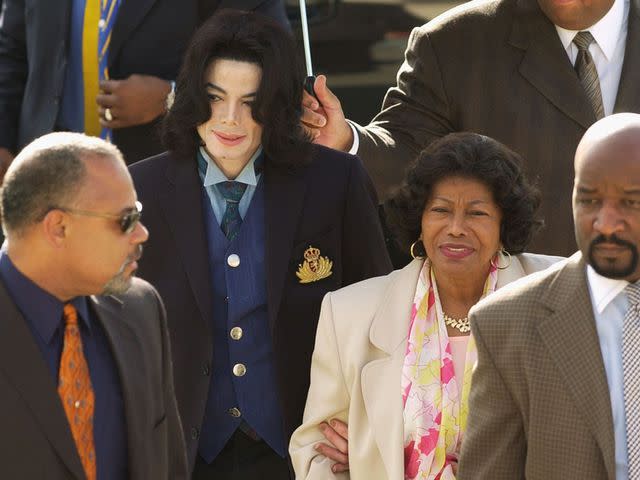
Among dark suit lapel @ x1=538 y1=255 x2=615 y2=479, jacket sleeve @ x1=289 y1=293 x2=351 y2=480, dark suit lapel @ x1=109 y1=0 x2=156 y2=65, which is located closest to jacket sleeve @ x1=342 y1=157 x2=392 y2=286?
jacket sleeve @ x1=289 y1=293 x2=351 y2=480

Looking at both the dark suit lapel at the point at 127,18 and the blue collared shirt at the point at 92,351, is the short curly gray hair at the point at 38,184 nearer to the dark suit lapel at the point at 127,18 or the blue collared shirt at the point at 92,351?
the blue collared shirt at the point at 92,351

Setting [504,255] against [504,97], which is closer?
[504,255]

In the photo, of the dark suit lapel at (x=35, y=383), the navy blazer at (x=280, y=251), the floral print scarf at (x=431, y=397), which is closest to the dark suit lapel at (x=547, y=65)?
the navy blazer at (x=280, y=251)

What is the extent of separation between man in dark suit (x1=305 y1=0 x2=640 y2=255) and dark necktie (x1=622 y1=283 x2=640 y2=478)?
205 centimetres

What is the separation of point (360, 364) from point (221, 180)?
2.33ft

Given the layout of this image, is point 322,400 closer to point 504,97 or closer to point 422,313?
point 422,313

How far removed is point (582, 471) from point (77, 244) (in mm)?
1217

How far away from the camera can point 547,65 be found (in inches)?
214

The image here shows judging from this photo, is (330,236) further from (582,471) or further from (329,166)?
(582,471)

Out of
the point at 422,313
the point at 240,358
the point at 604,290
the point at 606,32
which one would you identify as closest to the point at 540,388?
the point at 604,290

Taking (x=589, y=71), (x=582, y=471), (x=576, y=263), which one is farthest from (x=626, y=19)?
(x=582, y=471)

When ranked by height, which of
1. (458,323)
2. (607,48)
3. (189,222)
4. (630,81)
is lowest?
(458,323)

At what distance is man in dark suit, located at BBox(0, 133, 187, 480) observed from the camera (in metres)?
3.35

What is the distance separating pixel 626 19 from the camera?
5.49m
